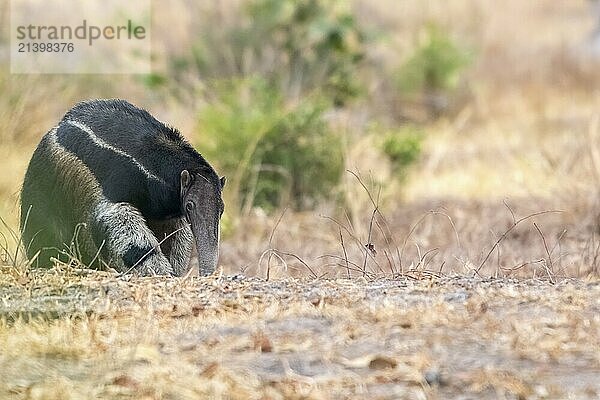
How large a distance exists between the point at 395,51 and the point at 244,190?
34.7ft

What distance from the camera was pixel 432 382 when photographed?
3770 mm

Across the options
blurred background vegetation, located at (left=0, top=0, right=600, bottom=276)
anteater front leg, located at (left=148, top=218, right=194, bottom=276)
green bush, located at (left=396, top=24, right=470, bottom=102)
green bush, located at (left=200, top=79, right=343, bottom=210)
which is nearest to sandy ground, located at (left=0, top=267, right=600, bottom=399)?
anteater front leg, located at (left=148, top=218, right=194, bottom=276)

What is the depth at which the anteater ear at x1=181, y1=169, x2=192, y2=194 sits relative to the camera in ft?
19.5

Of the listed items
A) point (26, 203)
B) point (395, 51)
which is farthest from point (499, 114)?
point (26, 203)

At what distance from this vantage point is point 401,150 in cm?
1145

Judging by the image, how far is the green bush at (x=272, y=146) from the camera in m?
10.4

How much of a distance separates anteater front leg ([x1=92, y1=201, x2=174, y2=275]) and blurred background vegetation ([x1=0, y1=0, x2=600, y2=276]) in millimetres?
1683

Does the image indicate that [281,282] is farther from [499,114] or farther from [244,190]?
[499,114]

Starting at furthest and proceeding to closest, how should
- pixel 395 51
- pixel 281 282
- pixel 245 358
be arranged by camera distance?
pixel 395 51, pixel 281 282, pixel 245 358

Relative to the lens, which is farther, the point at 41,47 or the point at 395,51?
the point at 395,51

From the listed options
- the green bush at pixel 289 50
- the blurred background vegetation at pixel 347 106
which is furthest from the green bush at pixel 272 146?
the green bush at pixel 289 50

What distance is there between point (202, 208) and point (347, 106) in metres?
8.40

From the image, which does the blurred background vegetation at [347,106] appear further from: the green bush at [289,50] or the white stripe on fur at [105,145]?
the white stripe on fur at [105,145]

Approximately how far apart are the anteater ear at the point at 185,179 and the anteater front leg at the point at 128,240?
11.0 inches
